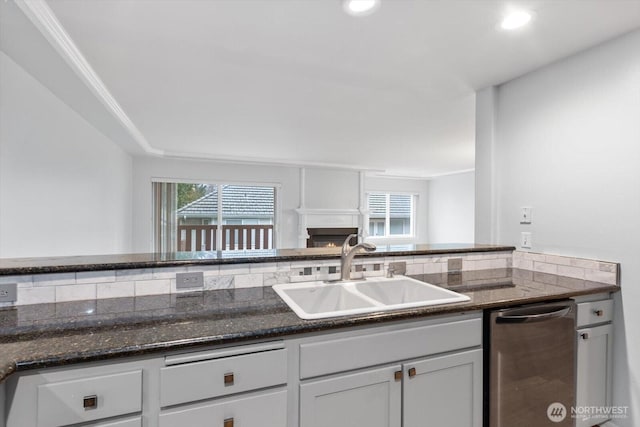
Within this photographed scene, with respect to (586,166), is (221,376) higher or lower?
lower

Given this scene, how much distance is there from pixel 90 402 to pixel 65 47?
1.95 m

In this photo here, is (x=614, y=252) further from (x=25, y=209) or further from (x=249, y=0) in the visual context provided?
(x=25, y=209)

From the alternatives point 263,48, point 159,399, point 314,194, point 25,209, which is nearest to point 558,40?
point 263,48

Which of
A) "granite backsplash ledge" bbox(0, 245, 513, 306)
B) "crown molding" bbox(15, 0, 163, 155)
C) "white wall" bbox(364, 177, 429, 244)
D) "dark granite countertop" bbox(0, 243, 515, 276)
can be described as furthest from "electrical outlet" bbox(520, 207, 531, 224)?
"white wall" bbox(364, 177, 429, 244)

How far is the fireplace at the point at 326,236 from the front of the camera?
249 inches

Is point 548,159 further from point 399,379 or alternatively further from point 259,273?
point 259,273

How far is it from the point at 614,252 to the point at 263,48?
2397mm

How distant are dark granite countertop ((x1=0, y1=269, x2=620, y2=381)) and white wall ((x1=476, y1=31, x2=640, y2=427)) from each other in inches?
14.5

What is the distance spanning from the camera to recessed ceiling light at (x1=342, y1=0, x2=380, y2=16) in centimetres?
151

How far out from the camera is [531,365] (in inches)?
60.2

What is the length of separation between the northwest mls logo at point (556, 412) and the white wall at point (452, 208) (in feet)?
17.3

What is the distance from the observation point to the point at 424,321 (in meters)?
1.37

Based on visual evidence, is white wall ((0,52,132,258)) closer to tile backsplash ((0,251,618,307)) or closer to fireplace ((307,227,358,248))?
tile backsplash ((0,251,618,307))

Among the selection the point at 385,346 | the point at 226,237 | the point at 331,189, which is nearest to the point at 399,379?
the point at 385,346
